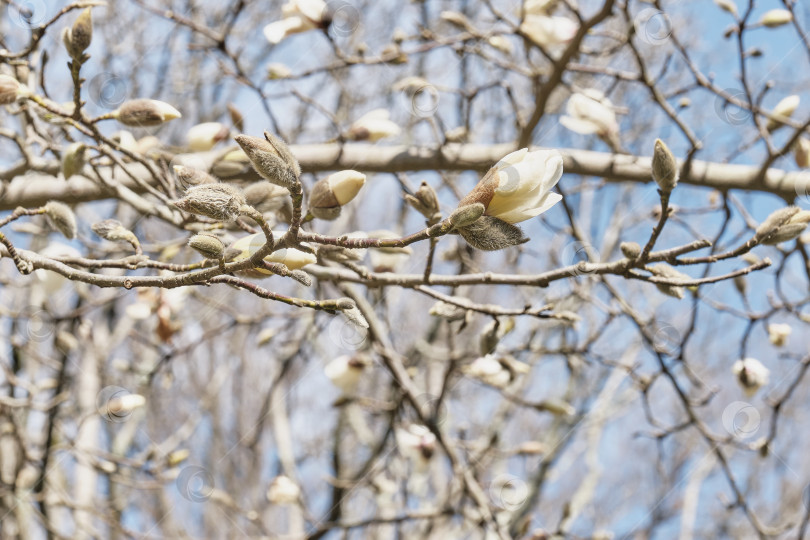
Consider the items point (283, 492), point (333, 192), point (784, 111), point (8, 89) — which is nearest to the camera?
point (333, 192)

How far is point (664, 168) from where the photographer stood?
0.91 metres

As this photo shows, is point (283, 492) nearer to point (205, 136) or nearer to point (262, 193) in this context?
point (205, 136)

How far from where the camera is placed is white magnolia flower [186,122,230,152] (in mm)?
1512

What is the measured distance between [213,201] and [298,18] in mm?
956

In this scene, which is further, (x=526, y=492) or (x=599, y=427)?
(x=599, y=427)

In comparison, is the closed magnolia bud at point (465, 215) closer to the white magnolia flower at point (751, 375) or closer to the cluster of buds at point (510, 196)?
the cluster of buds at point (510, 196)

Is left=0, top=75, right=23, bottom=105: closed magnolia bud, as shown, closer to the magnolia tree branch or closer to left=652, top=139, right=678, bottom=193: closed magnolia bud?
the magnolia tree branch

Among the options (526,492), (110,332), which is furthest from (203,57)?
(526,492)

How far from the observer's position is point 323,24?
1570 millimetres

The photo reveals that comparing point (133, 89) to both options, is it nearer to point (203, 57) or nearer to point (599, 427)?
point (203, 57)

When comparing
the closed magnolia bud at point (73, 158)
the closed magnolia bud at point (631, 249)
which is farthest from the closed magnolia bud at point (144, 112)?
the closed magnolia bud at point (631, 249)

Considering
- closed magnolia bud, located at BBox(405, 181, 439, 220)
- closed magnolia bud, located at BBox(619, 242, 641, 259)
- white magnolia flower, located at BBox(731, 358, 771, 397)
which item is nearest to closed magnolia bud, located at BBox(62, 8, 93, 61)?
closed magnolia bud, located at BBox(405, 181, 439, 220)

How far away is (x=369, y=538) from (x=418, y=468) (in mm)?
1966

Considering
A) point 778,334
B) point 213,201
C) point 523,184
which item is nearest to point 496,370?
point 778,334
